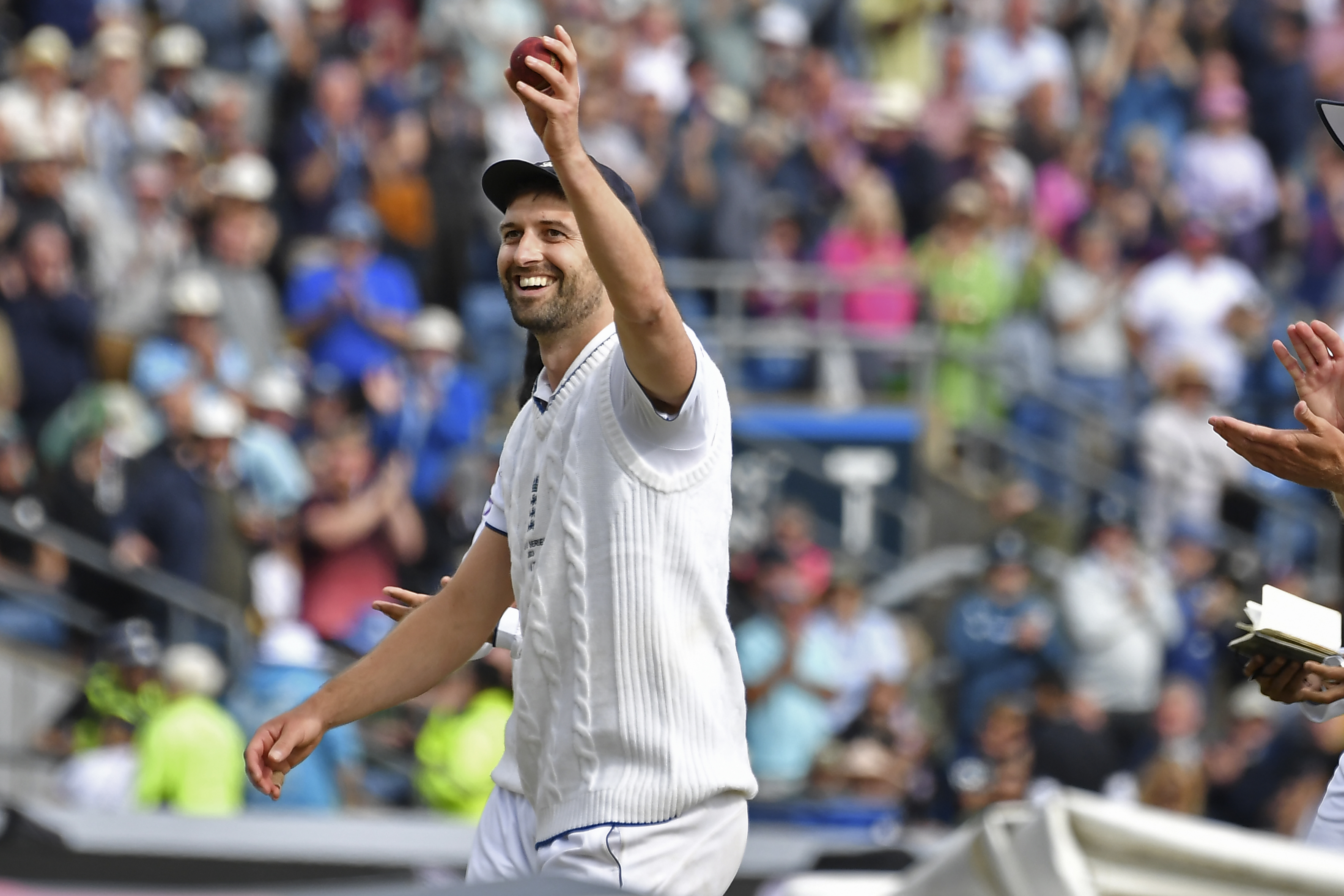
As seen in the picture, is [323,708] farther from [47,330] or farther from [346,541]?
[47,330]

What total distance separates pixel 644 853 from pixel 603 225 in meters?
1.10

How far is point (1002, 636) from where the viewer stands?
1037 cm

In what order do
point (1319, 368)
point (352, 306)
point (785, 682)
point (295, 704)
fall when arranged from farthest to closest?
point (352, 306)
point (785, 682)
point (295, 704)
point (1319, 368)

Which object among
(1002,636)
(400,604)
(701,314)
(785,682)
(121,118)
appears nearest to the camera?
(400,604)

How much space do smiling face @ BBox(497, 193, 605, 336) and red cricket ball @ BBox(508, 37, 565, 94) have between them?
18.0 inches

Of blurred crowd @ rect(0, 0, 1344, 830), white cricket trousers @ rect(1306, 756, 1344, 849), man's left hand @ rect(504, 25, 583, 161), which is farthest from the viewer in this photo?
blurred crowd @ rect(0, 0, 1344, 830)

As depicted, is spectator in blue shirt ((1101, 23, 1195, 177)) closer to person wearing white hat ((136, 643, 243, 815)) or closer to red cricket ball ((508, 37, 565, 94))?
person wearing white hat ((136, 643, 243, 815))

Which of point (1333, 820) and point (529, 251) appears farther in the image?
point (1333, 820)

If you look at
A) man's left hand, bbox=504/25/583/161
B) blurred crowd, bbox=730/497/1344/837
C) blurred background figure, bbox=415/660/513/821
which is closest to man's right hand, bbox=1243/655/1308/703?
man's left hand, bbox=504/25/583/161

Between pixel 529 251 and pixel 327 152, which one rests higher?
pixel 327 152

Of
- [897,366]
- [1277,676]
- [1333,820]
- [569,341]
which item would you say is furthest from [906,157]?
[569,341]

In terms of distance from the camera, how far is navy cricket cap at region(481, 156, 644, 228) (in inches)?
153

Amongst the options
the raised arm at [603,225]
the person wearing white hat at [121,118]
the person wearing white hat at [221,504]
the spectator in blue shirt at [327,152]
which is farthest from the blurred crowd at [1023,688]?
the raised arm at [603,225]

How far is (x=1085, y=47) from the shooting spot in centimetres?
1462
